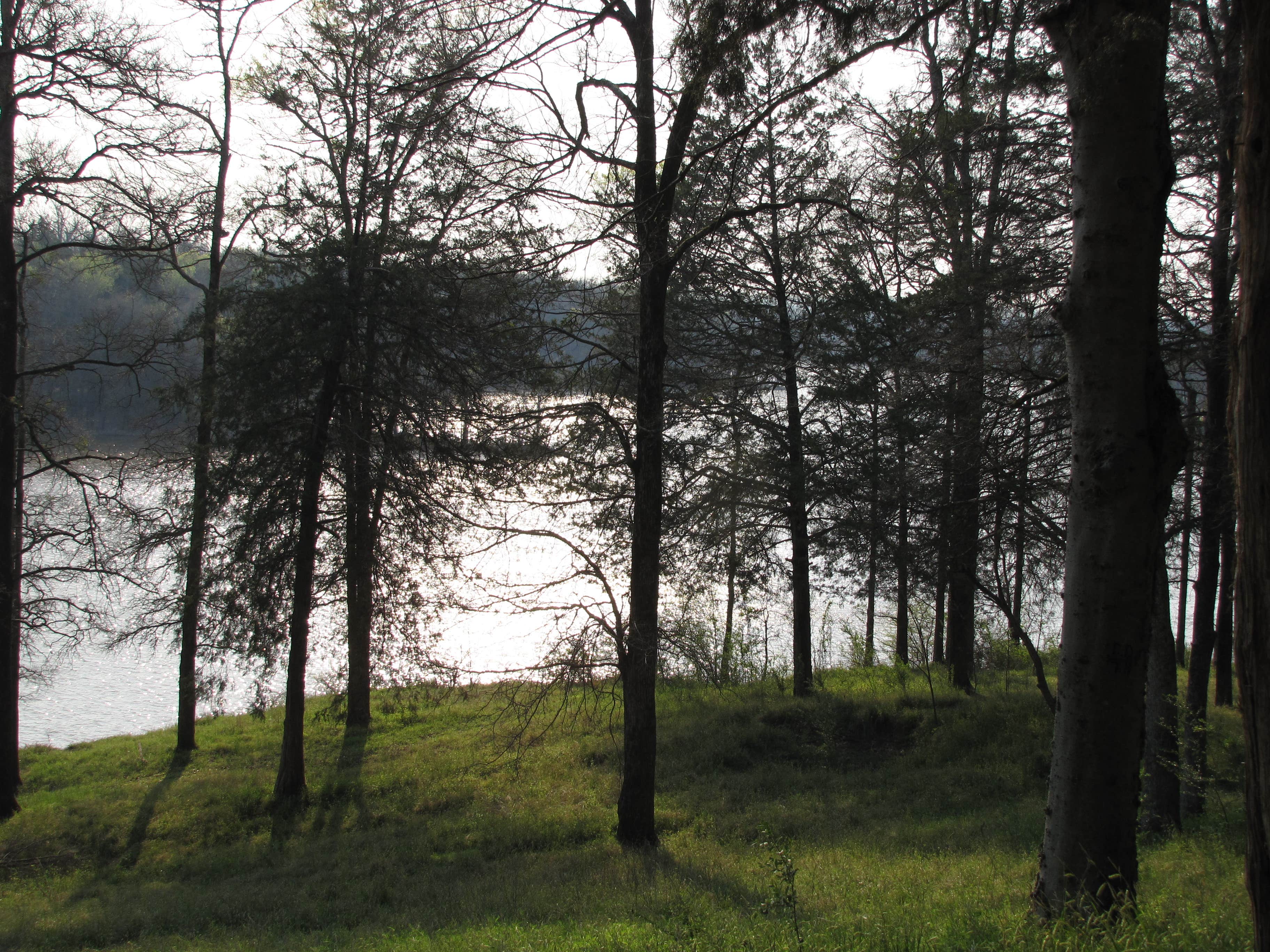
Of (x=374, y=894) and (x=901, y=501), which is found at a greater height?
(x=901, y=501)

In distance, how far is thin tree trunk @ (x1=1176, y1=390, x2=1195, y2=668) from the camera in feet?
26.6

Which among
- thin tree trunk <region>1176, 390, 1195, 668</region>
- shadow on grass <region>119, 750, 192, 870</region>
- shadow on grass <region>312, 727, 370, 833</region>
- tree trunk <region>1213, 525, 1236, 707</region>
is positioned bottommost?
shadow on grass <region>119, 750, 192, 870</region>

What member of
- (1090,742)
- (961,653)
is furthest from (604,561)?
(1090,742)

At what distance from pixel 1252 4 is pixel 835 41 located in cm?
303

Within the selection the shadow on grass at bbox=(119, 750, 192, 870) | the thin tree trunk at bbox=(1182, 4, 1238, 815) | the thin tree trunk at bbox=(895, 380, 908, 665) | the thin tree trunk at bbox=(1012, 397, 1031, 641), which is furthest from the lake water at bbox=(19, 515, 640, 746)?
the thin tree trunk at bbox=(1182, 4, 1238, 815)

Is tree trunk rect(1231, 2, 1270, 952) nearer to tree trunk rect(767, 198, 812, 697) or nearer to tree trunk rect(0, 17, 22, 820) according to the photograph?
tree trunk rect(767, 198, 812, 697)

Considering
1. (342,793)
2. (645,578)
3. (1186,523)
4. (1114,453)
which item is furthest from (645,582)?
(342,793)

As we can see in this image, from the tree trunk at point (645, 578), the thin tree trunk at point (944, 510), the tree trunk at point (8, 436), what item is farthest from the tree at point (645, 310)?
the tree trunk at point (8, 436)

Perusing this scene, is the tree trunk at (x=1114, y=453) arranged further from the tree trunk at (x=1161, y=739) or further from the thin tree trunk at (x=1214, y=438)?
the tree trunk at (x=1161, y=739)

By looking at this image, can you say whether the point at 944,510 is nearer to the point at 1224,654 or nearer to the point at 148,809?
the point at 1224,654

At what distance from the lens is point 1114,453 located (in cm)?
415

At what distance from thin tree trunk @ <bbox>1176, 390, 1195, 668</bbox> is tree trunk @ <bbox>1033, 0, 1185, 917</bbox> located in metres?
0.38

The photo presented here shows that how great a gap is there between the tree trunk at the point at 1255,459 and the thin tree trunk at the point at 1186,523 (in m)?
1.48

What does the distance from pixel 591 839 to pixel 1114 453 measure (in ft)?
26.0
